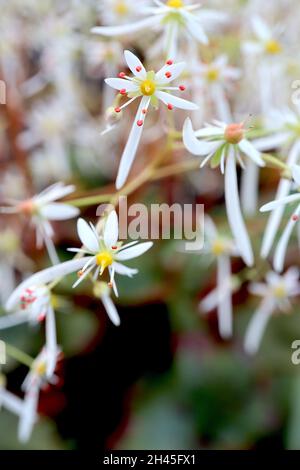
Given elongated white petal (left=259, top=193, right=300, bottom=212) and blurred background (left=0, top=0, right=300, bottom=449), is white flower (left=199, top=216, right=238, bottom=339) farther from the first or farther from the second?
elongated white petal (left=259, top=193, right=300, bottom=212)

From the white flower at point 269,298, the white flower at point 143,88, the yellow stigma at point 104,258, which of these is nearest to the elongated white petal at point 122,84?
the white flower at point 143,88

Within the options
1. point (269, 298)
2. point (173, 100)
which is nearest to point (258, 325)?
point (269, 298)

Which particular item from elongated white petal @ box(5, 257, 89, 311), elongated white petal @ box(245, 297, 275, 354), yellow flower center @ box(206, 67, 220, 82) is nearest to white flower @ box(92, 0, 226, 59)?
yellow flower center @ box(206, 67, 220, 82)

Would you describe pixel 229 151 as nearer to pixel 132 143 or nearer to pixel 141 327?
pixel 132 143

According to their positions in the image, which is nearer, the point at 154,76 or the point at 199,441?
the point at 154,76
